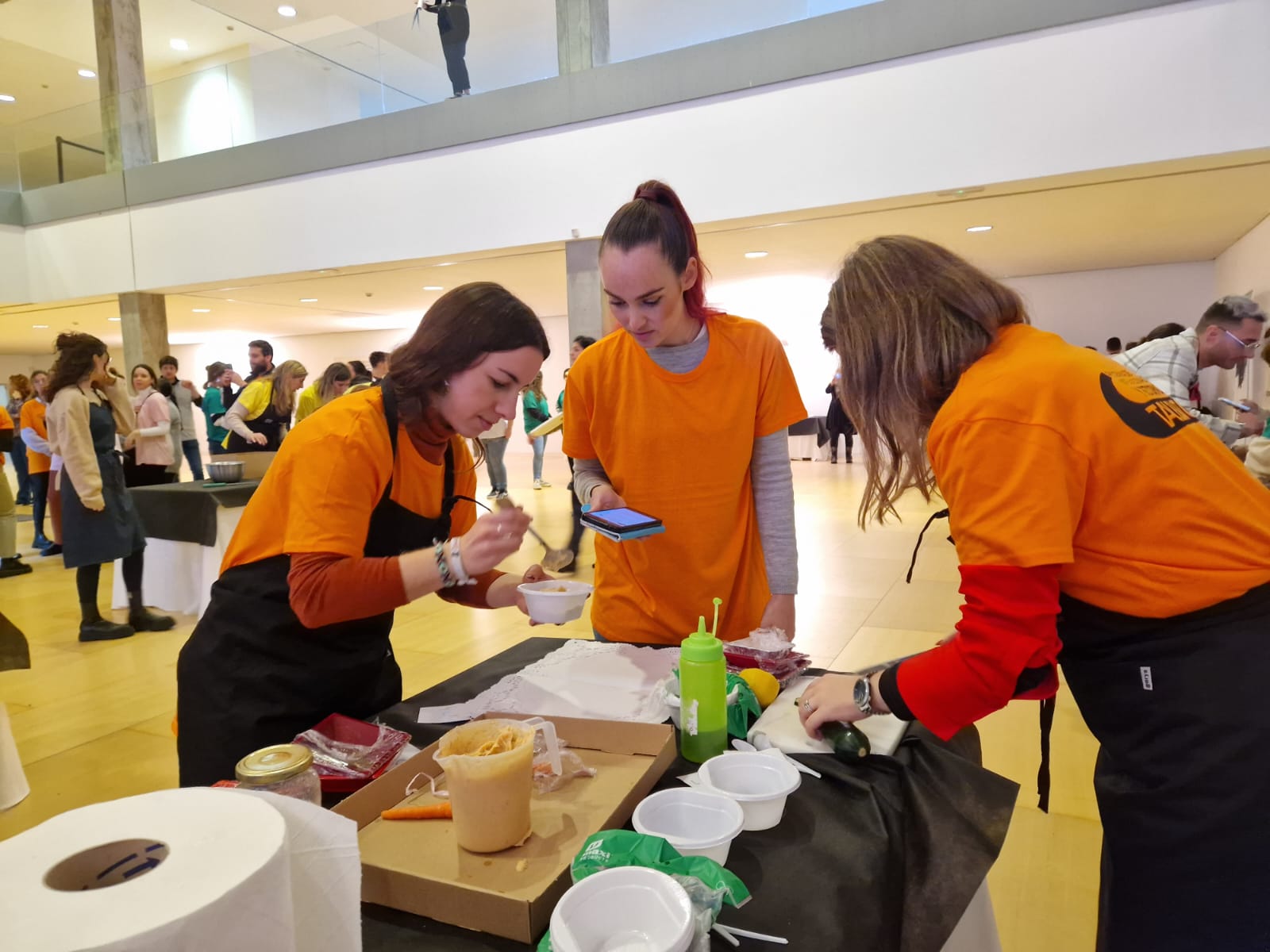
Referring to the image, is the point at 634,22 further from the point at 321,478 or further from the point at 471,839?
the point at 471,839

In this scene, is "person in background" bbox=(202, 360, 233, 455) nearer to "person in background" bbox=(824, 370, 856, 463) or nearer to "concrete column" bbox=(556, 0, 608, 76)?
"concrete column" bbox=(556, 0, 608, 76)

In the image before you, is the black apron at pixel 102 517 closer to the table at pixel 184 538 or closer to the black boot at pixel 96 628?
the table at pixel 184 538

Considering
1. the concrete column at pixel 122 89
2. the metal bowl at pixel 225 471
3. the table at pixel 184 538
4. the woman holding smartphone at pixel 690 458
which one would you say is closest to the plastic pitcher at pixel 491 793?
the woman holding smartphone at pixel 690 458

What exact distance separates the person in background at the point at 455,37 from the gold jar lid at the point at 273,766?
764cm

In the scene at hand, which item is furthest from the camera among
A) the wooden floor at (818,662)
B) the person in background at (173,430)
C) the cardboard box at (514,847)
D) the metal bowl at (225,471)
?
the person in background at (173,430)

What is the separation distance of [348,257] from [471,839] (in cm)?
821

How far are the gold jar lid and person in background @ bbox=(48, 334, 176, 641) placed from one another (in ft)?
13.9

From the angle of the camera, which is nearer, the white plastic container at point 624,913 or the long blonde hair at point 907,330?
the white plastic container at point 624,913

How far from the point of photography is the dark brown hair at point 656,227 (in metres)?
1.47

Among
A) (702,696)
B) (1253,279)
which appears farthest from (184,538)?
(1253,279)

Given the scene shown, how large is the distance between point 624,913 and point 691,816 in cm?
23

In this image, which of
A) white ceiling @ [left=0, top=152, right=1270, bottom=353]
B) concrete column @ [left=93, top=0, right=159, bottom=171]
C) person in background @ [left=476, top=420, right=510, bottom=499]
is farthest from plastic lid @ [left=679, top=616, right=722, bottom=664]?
concrete column @ [left=93, top=0, right=159, bottom=171]

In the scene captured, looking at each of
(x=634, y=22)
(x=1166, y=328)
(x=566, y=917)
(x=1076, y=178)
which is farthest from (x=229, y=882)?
(x=634, y=22)

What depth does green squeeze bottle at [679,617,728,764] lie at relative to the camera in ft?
3.51
